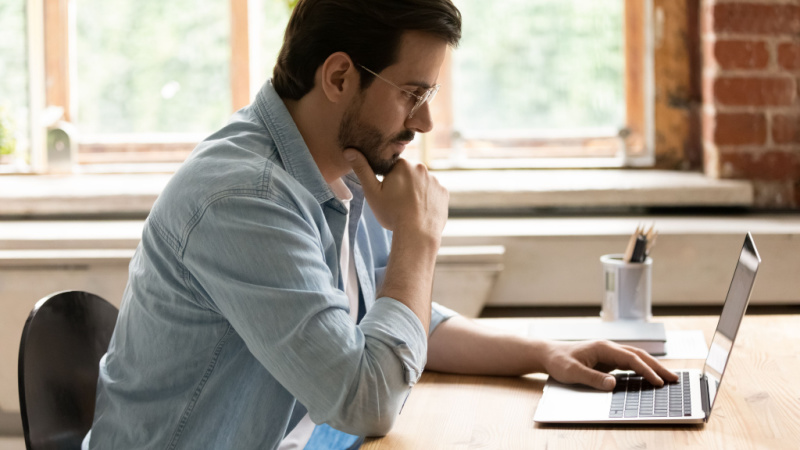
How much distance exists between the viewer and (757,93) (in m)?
2.34

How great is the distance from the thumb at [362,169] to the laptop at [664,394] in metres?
0.40

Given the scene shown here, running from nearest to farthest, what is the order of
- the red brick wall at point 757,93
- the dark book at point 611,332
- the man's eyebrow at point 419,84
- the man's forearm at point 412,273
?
the man's forearm at point 412,273 < the man's eyebrow at point 419,84 < the dark book at point 611,332 < the red brick wall at point 757,93

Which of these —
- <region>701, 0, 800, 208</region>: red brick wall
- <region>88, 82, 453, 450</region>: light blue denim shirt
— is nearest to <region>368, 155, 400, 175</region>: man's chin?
<region>88, 82, 453, 450</region>: light blue denim shirt

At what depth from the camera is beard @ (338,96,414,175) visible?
1317 mm

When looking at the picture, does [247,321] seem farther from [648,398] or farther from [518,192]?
[518,192]

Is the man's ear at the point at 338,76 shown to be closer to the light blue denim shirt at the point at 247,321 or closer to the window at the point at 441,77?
the light blue denim shirt at the point at 247,321

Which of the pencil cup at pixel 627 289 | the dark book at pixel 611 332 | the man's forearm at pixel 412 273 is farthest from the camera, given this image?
the pencil cup at pixel 627 289

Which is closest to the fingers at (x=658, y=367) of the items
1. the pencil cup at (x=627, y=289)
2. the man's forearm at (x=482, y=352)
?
the man's forearm at (x=482, y=352)

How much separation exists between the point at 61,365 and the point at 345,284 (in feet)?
1.49

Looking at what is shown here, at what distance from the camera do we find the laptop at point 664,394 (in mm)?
1141

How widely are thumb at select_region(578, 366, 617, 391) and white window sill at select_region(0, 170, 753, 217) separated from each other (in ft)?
3.64

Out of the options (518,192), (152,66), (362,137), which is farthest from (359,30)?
(152,66)

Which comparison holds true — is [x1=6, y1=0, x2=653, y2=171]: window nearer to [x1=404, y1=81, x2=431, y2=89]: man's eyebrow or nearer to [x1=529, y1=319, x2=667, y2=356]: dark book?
[x1=529, y1=319, x2=667, y2=356]: dark book

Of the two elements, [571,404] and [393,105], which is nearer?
[571,404]
